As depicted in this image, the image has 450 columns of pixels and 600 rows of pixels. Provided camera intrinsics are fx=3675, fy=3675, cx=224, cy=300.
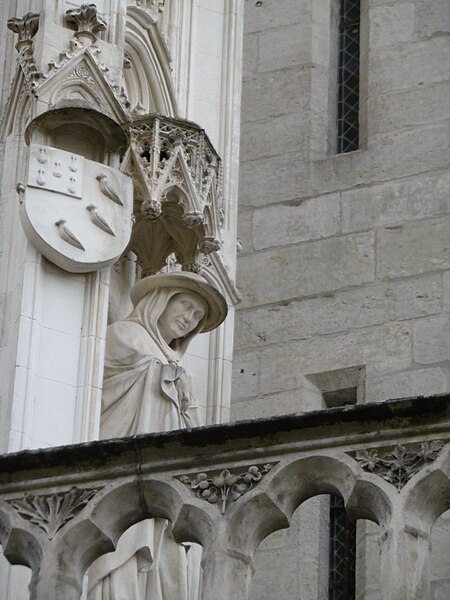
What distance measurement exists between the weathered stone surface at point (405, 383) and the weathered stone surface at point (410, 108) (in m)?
1.33

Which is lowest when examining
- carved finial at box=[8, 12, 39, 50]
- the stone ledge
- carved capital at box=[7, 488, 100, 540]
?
carved capital at box=[7, 488, 100, 540]

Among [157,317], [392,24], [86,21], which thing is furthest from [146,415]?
[392,24]

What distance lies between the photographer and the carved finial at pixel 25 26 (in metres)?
13.7

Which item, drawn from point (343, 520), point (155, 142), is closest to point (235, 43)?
point (155, 142)

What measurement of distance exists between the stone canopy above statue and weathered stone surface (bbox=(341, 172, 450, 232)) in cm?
244

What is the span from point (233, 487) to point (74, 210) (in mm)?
1692

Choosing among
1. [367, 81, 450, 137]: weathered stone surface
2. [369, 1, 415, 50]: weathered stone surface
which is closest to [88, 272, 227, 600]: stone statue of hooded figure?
[367, 81, 450, 137]: weathered stone surface

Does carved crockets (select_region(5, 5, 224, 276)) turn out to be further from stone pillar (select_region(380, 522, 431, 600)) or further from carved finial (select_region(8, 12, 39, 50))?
stone pillar (select_region(380, 522, 431, 600))

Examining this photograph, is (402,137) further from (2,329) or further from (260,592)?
(2,329)

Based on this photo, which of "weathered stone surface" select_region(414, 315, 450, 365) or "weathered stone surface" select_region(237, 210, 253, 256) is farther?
"weathered stone surface" select_region(237, 210, 253, 256)

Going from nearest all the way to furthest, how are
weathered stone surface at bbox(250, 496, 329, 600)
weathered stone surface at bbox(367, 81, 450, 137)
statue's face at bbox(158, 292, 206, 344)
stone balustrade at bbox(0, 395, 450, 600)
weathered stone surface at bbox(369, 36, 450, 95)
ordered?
stone balustrade at bbox(0, 395, 450, 600) → statue's face at bbox(158, 292, 206, 344) → weathered stone surface at bbox(250, 496, 329, 600) → weathered stone surface at bbox(367, 81, 450, 137) → weathered stone surface at bbox(369, 36, 450, 95)

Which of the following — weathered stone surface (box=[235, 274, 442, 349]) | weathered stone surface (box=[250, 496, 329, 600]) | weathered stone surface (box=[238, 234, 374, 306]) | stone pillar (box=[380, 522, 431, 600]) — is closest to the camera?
stone pillar (box=[380, 522, 431, 600])

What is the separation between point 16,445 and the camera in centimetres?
1266

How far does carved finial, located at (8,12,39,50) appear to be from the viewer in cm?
1367
